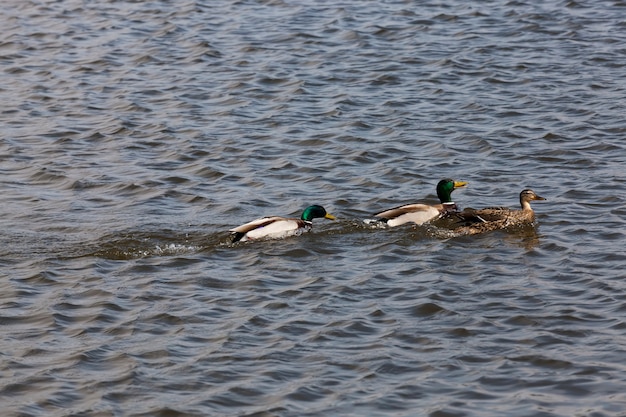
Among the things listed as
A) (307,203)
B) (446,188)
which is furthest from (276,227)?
(446,188)

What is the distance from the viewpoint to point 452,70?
17.9m

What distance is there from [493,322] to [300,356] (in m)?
1.71

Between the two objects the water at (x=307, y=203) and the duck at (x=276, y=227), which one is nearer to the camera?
the water at (x=307, y=203)

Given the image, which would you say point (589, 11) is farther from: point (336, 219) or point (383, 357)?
point (383, 357)

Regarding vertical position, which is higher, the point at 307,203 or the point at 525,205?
the point at 525,205

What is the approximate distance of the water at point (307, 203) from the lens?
898 centimetres

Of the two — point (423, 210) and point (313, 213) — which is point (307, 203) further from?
point (423, 210)

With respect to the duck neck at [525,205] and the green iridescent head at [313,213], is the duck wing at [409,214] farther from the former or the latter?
the duck neck at [525,205]

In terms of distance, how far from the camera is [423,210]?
12.6 m

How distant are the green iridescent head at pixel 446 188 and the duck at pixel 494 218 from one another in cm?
46

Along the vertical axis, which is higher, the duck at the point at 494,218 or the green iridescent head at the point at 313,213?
the green iridescent head at the point at 313,213

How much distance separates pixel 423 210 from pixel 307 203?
146cm

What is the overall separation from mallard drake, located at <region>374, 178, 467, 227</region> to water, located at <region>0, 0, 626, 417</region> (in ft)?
→ 0.52

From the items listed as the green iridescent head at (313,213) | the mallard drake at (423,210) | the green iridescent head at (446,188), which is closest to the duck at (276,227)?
the green iridescent head at (313,213)
